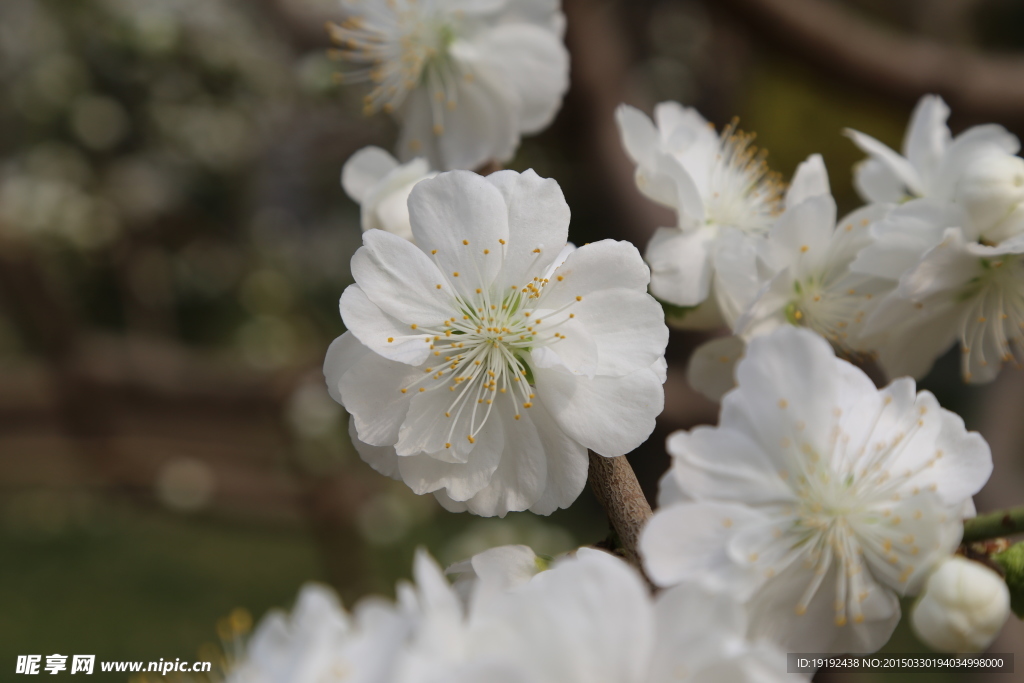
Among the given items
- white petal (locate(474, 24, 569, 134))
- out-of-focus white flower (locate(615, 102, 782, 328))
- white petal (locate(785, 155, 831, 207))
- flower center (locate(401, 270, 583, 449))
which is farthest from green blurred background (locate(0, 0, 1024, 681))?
flower center (locate(401, 270, 583, 449))

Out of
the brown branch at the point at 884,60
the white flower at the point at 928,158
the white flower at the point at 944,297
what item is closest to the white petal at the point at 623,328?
the white flower at the point at 944,297

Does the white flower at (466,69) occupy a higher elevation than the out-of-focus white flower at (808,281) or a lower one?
higher

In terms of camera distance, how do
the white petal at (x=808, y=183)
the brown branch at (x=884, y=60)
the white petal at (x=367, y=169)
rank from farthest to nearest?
the brown branch at (x=884, y=60) < the white petal at (x=367, y=169) < the white petal at (x=808, y=183)

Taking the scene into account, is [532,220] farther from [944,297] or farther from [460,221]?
[944,297]

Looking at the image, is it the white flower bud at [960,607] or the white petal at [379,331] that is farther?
the white petal at [379,331]

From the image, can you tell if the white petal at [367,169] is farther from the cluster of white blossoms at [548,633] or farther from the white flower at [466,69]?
the cluster of white blossoms at [548,633]

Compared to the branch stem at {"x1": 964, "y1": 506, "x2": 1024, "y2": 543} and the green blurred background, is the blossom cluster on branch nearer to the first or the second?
the branch stem at {"x1": 964, "y1": 506, "x2": 1024, "y2": 543}

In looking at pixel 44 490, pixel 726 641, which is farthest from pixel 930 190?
pixel 44 490

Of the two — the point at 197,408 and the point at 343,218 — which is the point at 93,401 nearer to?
the point at 197,408

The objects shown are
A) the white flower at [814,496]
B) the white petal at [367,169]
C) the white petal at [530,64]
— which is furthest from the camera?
the white petal at [530,64]

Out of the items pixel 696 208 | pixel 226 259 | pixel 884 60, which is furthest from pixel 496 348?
pixel 226 259
